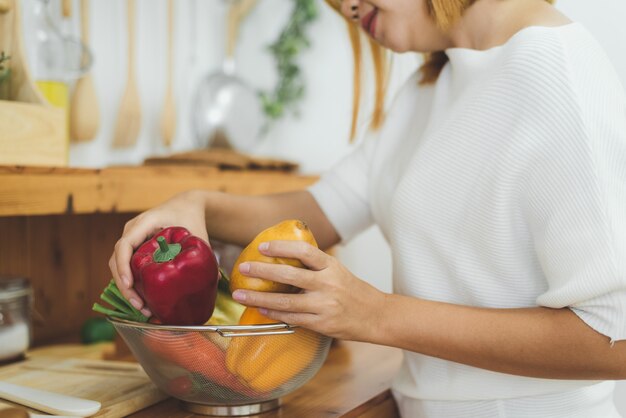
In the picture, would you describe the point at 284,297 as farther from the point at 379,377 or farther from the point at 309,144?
the point at 309,144

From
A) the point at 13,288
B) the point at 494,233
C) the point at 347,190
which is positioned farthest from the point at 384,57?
the point at 13,288

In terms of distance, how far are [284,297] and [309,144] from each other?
4.06 feet

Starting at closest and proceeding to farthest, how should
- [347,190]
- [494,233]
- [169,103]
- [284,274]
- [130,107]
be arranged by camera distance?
[284,274] < [494,233] < [347,190] < [130,107] < [169,103]

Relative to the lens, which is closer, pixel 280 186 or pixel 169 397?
pixel 169 397

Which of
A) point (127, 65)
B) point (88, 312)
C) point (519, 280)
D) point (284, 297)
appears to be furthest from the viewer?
point (127, 65)

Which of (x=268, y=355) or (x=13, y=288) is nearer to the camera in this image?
(x=268, y=355)

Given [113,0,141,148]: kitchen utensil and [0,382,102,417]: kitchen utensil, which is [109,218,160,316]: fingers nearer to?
[0,382,102,417]: kitchen utensil

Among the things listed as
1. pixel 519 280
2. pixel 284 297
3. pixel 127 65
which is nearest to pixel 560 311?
pixel 519 280

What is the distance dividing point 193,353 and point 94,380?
12.4 inches

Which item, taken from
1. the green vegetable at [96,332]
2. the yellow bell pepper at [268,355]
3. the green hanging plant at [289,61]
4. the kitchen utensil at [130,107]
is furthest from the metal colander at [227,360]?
the green hanging plant at [289,61]

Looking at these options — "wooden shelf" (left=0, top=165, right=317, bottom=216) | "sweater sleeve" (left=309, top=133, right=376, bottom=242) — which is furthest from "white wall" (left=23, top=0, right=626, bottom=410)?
"sweater sleeve" (left=309, top=133, right=376, bottom=242)

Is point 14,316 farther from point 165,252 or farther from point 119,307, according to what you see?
point 165,252

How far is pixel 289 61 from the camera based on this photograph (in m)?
1.86

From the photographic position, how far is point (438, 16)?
86cm
